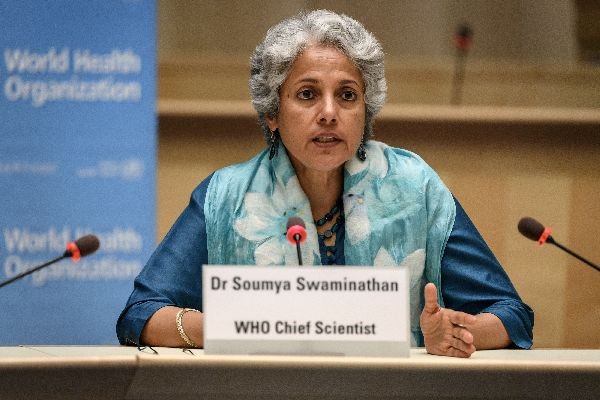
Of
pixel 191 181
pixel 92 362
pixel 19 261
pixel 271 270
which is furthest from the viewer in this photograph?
pixel 191 181

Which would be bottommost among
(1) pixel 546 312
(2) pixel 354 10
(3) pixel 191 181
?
(1) pixel 546 312

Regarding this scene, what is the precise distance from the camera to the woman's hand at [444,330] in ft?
6.41

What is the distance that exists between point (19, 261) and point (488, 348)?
1.78 m

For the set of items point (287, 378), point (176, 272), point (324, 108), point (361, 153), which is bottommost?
point (287, 378)

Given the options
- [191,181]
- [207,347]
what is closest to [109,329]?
[191,181]

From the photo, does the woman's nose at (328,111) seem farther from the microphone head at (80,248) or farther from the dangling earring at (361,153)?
the microphone head at (80,248)

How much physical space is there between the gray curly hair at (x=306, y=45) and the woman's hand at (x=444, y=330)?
740mm

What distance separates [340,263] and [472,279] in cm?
34

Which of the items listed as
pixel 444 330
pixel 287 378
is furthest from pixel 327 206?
pixel 287 378

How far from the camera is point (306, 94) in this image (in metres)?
2.52

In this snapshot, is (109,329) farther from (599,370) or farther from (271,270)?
(599,370)

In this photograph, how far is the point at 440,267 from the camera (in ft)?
8.26

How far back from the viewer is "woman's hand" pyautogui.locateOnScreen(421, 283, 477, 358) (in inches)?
76.9

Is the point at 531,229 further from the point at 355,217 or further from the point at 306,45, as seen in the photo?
the point at 306,45
